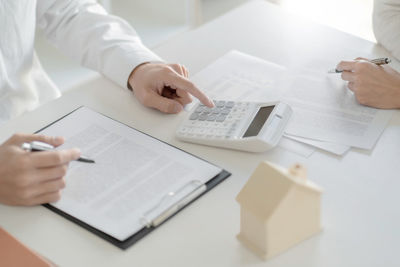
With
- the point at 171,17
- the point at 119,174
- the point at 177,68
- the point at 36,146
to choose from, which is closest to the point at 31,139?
the point at 36,146

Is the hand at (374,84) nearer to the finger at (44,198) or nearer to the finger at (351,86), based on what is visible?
the finger at (351,86)

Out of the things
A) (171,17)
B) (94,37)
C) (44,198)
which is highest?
(94,37)

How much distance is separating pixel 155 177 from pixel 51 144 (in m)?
0.19

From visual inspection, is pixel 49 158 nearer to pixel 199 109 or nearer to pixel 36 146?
pixel 36 146

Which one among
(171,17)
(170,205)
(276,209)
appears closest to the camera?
(276,209)

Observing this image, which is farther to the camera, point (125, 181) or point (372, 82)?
point (372, 82)

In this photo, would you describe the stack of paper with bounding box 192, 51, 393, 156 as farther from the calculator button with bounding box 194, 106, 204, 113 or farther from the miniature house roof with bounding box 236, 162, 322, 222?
the miniature house roof with bounding box 236, 162, 322, 222

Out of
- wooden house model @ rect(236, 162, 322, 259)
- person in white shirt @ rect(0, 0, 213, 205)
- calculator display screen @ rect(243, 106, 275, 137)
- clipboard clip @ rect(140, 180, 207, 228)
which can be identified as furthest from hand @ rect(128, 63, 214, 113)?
wooden house model @ rect(236, 162, 322, 259)

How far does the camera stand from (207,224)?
89 centimetres

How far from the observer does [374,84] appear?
1.15 metres

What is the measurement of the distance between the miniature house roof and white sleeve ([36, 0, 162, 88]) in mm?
498

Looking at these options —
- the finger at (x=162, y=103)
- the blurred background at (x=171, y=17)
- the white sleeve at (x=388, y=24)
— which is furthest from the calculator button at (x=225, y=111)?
the blurred background at (x=171, y=17)

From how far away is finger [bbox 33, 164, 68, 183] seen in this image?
911 millimetres

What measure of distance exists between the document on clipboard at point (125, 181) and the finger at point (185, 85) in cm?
13
